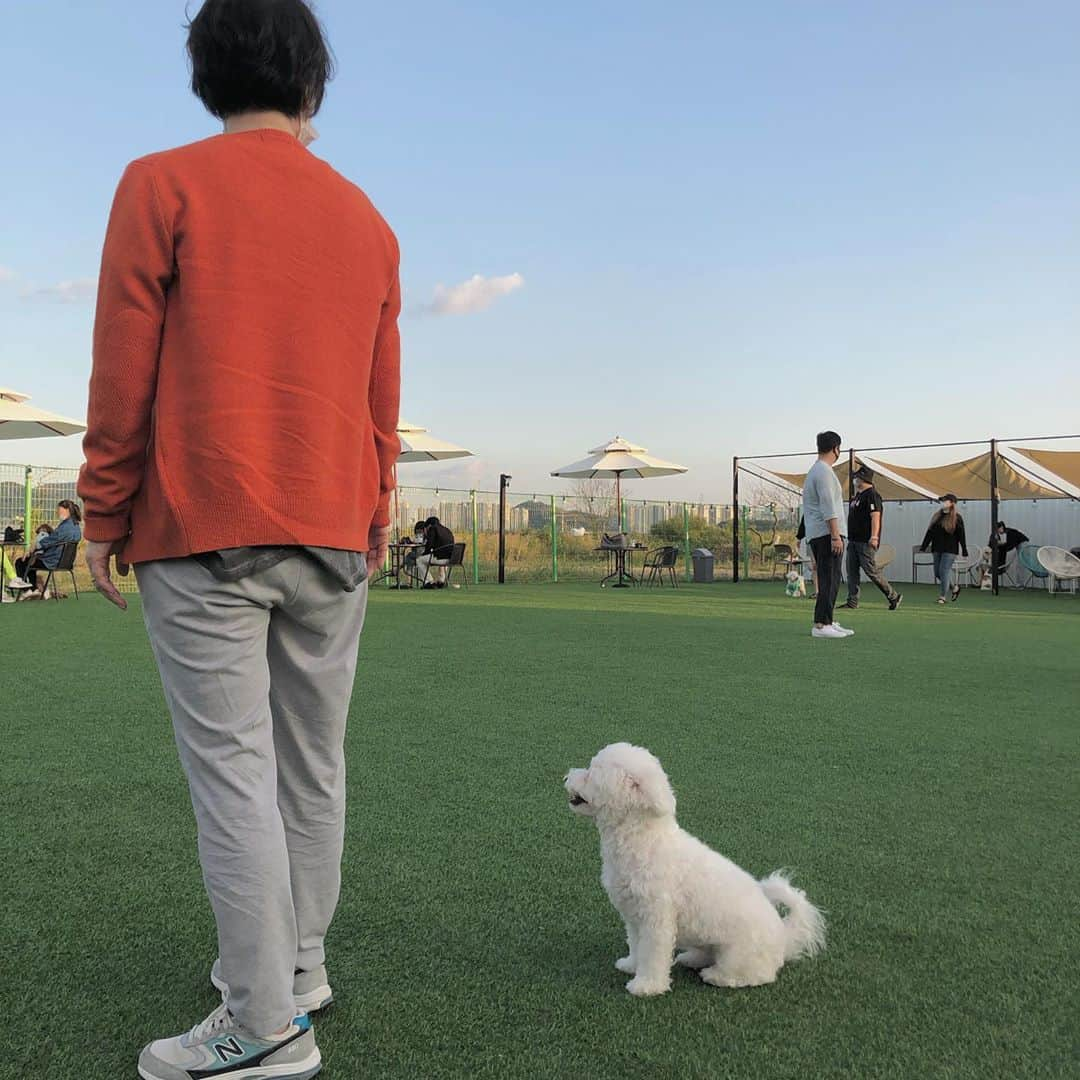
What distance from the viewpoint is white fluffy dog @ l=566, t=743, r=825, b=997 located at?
2.14 m

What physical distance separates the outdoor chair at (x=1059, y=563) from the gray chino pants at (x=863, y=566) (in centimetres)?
659

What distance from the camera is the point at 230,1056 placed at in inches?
68.6

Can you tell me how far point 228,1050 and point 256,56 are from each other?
5.86 ft

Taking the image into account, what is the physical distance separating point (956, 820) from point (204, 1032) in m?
2.62

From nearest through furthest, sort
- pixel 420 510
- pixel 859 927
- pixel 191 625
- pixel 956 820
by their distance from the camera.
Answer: pixel 191 625 → pixel 859 927 → pixel 956 820 → pixel 420 510

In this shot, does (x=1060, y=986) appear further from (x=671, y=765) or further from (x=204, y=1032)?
(x=671, y=765)

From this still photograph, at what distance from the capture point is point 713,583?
20969 millimetres

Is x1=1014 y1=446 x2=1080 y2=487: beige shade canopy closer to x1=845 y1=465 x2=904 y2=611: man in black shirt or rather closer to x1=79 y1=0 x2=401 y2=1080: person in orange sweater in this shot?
x1=845 y1=465 x2=904 y2=611: man in black shirt

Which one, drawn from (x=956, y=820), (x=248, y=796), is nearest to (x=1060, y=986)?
(x=956, y=820)

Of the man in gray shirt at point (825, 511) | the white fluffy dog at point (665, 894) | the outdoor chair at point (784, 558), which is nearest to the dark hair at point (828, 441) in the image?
the man in gray shirt at point (825, 511)

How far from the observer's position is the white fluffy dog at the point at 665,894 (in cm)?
214

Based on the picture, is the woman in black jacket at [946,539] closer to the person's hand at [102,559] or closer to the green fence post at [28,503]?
the green fence post at [28,503]

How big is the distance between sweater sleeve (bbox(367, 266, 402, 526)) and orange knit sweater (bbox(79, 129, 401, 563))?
206mm

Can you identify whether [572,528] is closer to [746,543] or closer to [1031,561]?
[746,543]
